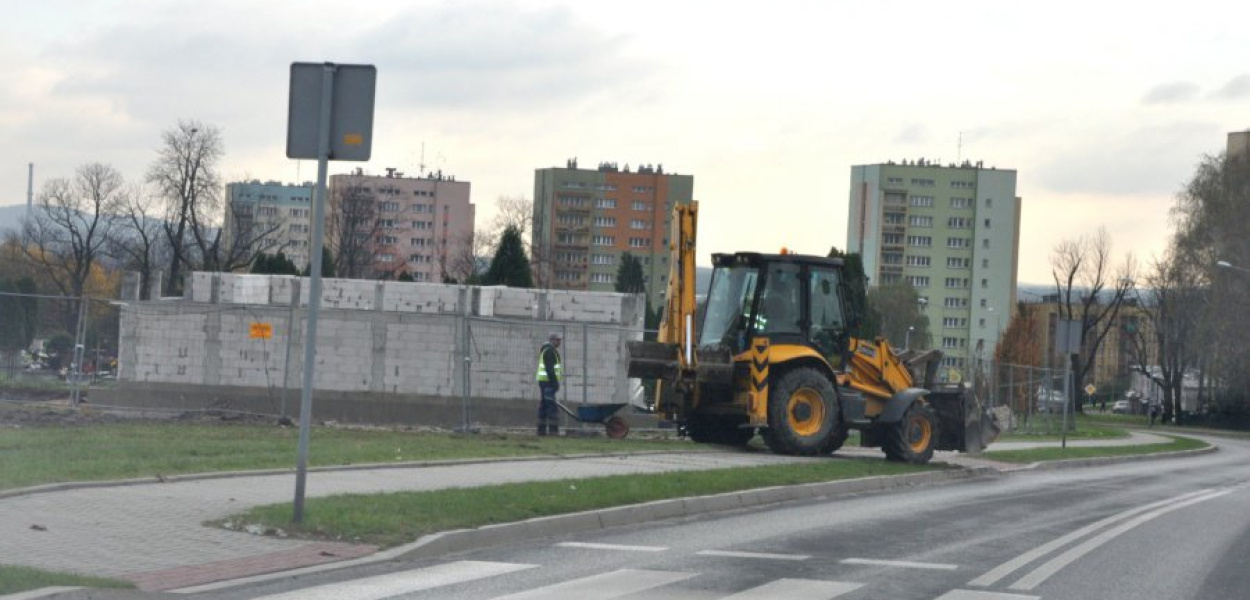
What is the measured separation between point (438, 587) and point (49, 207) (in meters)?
79.8

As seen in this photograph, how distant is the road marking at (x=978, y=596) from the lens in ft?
33.1

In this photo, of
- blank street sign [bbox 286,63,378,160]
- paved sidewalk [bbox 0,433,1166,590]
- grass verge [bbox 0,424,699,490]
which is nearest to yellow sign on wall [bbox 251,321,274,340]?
grass verge [bbox 0,424,699,490]

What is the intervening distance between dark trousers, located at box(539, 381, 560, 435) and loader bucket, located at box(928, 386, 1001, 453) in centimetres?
642

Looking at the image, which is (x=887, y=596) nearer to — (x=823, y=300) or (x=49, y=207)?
(x=823, y=300)

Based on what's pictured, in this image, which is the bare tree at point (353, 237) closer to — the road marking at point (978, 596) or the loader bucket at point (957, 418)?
the loader bucket at point (957, 418)

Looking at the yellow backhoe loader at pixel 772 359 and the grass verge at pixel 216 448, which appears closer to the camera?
the grass verge at pixel 216 448

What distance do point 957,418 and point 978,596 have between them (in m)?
14.7

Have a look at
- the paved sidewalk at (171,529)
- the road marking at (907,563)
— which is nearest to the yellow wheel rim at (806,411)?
the paved sidewalk at (171,529)

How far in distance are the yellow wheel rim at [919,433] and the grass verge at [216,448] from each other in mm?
3420

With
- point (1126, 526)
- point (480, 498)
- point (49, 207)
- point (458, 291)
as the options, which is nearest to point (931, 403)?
point (1126, 526)

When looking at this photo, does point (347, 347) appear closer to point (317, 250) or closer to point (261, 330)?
point (261, 330)

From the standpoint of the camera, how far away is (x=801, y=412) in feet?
75.9

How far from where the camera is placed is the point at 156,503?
12516mm

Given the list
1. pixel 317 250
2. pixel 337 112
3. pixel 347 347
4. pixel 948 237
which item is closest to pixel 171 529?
pixel 317 250
